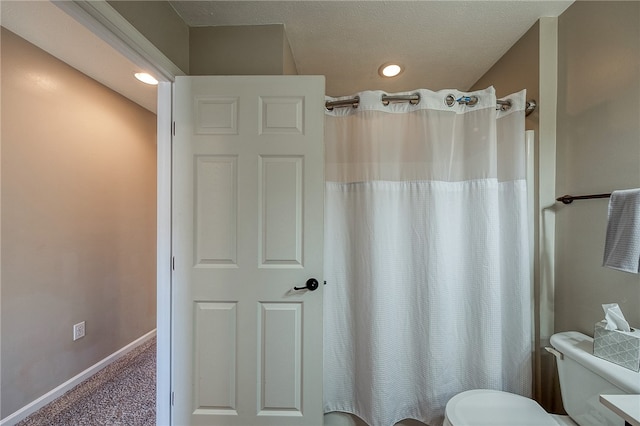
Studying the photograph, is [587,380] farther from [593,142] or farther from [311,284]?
[311,284]

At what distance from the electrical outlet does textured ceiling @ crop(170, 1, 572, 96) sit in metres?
2.18

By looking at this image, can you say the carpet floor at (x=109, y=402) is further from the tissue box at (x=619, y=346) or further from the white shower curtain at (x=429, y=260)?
the tissue box at (x=619, y=346)

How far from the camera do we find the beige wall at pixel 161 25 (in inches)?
39.0

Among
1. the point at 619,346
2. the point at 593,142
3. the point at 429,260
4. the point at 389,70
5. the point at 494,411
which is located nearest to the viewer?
the point at 619,346

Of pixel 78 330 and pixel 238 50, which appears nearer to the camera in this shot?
pixel 238 50

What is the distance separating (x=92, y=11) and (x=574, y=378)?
232 centimetres

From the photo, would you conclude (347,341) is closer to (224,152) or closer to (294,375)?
(294,375)

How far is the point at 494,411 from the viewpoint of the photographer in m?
0.99

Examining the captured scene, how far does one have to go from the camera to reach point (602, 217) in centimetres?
109

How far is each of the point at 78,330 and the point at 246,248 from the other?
1632mm

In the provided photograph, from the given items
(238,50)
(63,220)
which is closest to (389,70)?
(238,50)

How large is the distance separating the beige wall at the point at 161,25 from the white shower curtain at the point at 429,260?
982 mm

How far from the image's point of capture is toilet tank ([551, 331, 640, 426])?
33.2 inches

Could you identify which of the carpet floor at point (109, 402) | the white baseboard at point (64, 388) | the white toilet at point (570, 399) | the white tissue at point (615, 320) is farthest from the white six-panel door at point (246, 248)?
the white tissue at point (615, 320)
